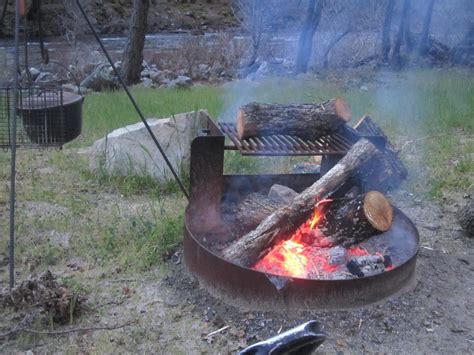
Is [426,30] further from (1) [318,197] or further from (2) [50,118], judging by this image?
(2) [50,118]

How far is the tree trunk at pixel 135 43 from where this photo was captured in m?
12.5

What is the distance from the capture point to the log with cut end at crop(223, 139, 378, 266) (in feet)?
11.4

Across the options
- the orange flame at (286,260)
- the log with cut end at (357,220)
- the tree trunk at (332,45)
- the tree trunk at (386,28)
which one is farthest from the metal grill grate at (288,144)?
the tree trunk at (386,28)

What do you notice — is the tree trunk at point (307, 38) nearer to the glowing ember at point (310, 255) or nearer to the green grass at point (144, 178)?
the green grass at point (144, 178)

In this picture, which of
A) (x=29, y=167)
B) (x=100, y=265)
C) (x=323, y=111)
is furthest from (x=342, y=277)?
(x=29, y=167)

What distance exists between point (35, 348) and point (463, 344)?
2.35 metres

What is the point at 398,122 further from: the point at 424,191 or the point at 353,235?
the point at 353,235

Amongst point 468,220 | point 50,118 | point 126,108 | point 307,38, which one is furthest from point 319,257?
point 307,38

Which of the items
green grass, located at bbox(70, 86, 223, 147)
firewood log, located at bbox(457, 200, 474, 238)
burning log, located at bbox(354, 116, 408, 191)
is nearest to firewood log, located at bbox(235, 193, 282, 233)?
burning log, located at bbox(354, 116, 408, 191)

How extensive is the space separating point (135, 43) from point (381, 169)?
386 inches

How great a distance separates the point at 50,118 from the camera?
13.1 ft

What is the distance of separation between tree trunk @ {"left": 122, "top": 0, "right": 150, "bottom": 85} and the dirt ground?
31.8 ft

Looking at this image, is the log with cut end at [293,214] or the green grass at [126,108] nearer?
the log with cut end at [293,214]

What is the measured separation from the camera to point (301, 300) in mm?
3271
